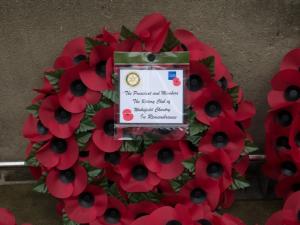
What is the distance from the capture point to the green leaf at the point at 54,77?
85.0 inches

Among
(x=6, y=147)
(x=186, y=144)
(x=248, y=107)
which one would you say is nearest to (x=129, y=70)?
(x=186, y=144)

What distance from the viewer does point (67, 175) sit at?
2238 mm

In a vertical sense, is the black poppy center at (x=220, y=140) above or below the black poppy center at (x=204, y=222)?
above

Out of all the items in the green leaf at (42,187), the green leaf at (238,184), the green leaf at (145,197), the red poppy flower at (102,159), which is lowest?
the green leaf at (145,197)

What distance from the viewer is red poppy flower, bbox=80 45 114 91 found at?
6.98 ft

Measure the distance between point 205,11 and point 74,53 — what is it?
24.1 inches

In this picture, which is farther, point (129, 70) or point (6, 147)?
point (6, 147)

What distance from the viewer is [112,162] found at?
2199 millimetres

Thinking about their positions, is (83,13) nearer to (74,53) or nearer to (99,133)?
(74,53)

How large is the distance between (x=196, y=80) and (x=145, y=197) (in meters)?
0.53

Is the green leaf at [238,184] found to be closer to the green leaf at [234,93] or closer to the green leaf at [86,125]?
Answer: the green leaf at [234,93]

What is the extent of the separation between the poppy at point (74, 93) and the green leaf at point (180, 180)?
0.46m

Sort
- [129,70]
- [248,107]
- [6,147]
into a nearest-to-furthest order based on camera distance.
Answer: [129,70] < [248,107] < [6,147]

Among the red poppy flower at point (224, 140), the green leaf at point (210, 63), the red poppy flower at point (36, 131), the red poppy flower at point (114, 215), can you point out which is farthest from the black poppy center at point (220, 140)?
the red poppy flower at point (36, 131)
